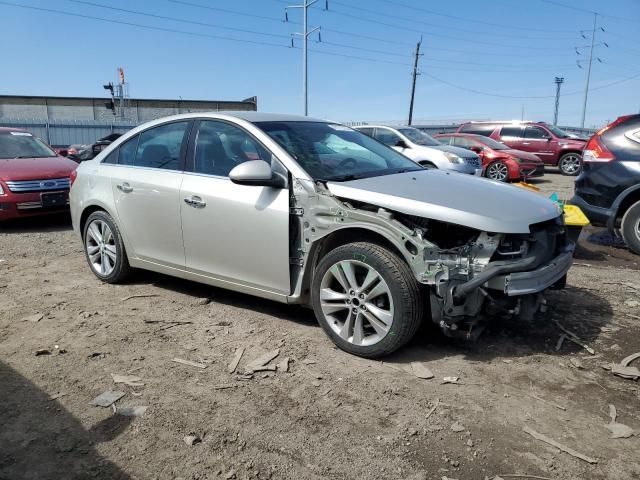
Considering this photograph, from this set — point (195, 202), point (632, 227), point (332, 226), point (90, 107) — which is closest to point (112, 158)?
point (195, 202)

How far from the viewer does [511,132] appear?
18547mm

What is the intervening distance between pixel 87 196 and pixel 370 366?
3.50m

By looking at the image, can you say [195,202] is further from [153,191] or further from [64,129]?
[64,129]

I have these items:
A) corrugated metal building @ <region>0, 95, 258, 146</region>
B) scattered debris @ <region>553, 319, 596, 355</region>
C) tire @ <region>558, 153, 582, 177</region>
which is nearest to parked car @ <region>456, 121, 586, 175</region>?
tire @ <region>558, 153, 582, 177</region>

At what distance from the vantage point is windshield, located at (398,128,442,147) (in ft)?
40.9

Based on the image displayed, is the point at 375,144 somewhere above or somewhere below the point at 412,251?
above

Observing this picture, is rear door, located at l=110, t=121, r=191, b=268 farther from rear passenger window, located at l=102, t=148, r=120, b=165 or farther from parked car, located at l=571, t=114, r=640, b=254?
parked car, located at l=571, t=114, r=640, b=254

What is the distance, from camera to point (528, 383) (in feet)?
10.7

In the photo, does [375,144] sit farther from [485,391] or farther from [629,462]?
[629,462]

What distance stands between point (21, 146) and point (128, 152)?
18.0 feet

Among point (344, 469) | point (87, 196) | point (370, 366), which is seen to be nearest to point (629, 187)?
point (370, 366)

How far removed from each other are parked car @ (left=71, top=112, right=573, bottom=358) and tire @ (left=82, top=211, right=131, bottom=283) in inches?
2.4

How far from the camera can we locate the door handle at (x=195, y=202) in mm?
4180

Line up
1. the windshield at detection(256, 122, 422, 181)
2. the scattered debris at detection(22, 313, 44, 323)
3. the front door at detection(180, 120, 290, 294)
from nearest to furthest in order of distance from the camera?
the front door at detection(180, 120, 290, 294) < the windshield at detection(256, 122, 422, 181) < the scattered debris at detection(22, 313, 44, 323)
